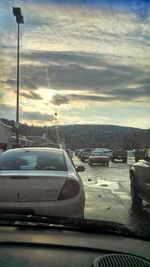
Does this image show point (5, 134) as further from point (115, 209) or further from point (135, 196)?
point (115, 209)

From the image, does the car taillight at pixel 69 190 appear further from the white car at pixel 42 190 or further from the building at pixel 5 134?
the building at pixel 5 134

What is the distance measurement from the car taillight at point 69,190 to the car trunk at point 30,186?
56 millimetres

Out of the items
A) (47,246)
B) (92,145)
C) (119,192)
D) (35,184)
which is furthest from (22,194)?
(92,145)

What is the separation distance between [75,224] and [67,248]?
0.68 m

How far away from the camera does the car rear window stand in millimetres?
8541

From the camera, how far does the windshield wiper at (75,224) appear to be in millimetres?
4033

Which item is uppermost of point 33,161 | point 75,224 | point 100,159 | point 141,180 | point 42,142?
point 75,224

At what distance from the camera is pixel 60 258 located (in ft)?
10.8

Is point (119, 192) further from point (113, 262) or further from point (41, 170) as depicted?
point (113, 262)

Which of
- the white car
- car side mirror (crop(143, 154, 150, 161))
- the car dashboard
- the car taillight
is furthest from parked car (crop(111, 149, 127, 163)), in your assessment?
the car dashboard

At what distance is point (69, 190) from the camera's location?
7.84 m

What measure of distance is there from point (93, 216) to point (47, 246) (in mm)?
7197

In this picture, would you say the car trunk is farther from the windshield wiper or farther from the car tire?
the car tire

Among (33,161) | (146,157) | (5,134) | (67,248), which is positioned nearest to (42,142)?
(5,134)
